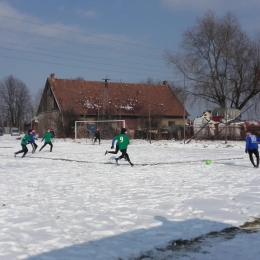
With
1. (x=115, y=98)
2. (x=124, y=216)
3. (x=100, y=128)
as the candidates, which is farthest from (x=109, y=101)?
(x=124, y=216)

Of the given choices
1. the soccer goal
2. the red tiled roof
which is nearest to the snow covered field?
the soccer goal

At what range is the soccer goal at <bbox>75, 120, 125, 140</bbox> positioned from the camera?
46.6 m

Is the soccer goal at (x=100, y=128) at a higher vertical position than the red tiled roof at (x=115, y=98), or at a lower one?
lower

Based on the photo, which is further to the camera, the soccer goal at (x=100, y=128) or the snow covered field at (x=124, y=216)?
the soccer goal at (x=100, y=128)

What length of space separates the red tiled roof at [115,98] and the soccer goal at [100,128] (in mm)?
10741

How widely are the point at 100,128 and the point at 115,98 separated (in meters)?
16.8

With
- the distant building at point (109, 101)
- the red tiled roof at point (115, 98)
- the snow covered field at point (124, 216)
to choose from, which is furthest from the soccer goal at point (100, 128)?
the snow covered field at point (124, 216)

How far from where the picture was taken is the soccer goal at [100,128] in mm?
46562

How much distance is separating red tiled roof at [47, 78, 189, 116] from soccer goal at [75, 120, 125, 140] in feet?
35.2

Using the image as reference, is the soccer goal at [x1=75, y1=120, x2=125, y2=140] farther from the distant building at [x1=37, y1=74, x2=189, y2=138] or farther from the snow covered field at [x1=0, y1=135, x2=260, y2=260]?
the snow covered field at [x1=0, y1=135, x2=260, y2=260]

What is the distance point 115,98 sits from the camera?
63656 millimetres

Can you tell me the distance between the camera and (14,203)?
31.9 feet

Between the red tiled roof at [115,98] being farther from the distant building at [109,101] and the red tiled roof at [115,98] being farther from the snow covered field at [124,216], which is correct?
the snow covered field at [124,216]

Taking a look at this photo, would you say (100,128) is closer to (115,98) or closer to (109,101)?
(109,101)
